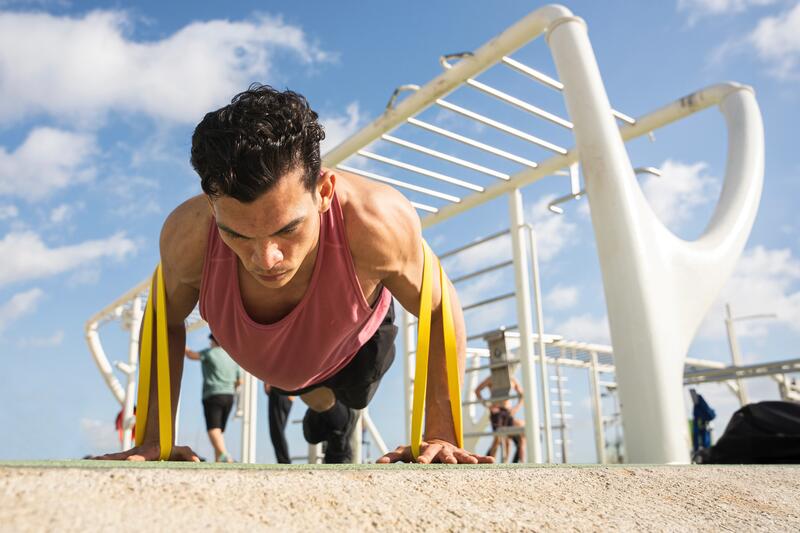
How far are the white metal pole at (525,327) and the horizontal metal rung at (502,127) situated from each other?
0.65m

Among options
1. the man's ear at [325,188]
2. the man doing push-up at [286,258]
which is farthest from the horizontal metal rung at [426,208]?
the man's ear at [325,188]

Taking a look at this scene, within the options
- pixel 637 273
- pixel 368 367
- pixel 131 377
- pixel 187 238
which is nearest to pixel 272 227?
pixel 187 238

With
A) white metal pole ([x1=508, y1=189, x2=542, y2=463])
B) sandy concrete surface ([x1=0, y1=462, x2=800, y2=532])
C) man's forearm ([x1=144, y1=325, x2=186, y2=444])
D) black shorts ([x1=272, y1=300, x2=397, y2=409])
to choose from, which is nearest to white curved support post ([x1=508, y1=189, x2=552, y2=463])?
white metal pole ([x1=508, y1=189, x2=542, y2=463])

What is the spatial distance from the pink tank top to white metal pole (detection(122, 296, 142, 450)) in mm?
6181

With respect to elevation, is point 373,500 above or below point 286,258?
below

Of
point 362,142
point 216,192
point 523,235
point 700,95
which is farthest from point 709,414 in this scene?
point 216,192

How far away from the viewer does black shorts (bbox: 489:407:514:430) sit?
7992 millimetres

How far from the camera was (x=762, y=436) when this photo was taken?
4.41 metres

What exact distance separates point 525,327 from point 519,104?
183cm

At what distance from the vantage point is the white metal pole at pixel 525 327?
516 cm

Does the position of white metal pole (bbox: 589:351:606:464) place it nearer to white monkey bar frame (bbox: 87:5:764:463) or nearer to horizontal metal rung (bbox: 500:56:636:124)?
white monkey bar frame (bbox: 87:5:764:463)

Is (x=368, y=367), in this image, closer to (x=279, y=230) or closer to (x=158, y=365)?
(x=158, y=365)

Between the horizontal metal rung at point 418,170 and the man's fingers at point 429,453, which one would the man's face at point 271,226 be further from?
the horizontal metal rung at point 418,170

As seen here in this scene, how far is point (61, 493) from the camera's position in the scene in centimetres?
98
